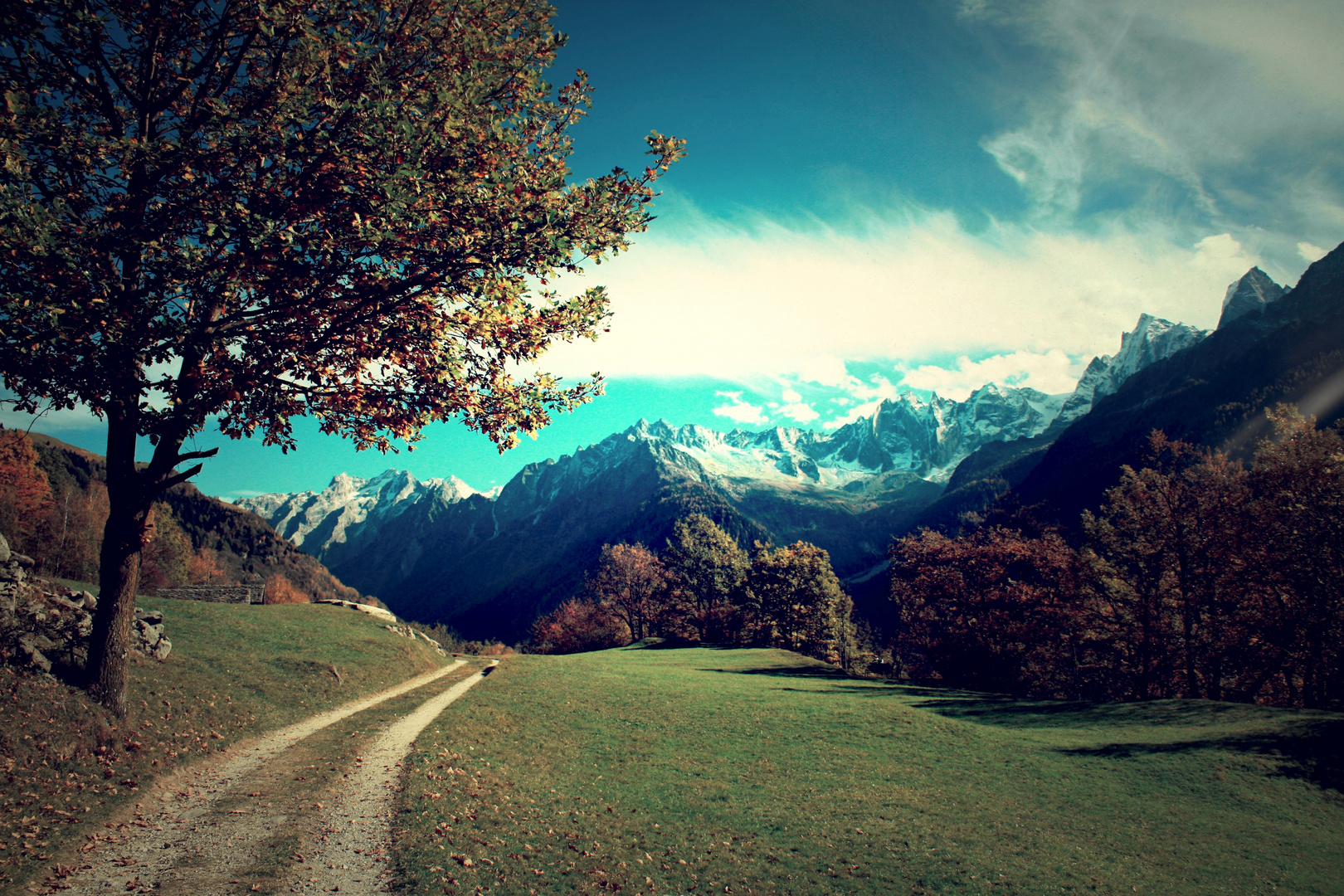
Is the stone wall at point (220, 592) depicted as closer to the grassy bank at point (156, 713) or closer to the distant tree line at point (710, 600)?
the grassy bank at point (156, 713)

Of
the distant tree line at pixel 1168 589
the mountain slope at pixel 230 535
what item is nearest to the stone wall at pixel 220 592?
the distant tree line at pixel 1168 589

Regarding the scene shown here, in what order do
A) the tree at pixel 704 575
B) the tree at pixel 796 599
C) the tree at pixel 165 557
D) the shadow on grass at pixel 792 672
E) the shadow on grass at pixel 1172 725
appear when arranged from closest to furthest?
the shadow on grass at pixel 1172 725, the shadow on grass at pixel 792 672, the tree at pixel 796 599, the tree at pixel 165 557, the tree at pixel 704 575

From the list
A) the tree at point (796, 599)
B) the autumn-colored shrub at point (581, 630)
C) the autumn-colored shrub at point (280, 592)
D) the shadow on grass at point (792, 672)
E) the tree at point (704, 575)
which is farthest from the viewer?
the autumn-colored shrub at point (280, 592)

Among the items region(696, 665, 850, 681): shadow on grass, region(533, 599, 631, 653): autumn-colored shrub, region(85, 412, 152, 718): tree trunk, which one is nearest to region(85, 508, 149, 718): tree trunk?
region(85, 412, 152, 718): tree trunk

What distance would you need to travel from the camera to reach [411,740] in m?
17.5

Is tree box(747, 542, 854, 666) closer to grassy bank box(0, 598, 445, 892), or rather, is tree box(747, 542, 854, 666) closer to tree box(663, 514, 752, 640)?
tree box(663, 514, 752, 640)

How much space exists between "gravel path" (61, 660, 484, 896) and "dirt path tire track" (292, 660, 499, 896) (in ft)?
0.08

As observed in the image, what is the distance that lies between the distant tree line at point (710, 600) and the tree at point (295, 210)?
63.7m

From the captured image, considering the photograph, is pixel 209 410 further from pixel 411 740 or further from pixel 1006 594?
pixel 1006 594

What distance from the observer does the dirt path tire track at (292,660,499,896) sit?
29.0 feet

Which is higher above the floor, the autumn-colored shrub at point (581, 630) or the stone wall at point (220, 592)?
the stone wall at point (220, 592)

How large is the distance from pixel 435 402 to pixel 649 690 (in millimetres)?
25324

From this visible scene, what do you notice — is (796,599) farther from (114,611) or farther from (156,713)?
(114,611)

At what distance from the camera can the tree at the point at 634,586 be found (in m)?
76.8
